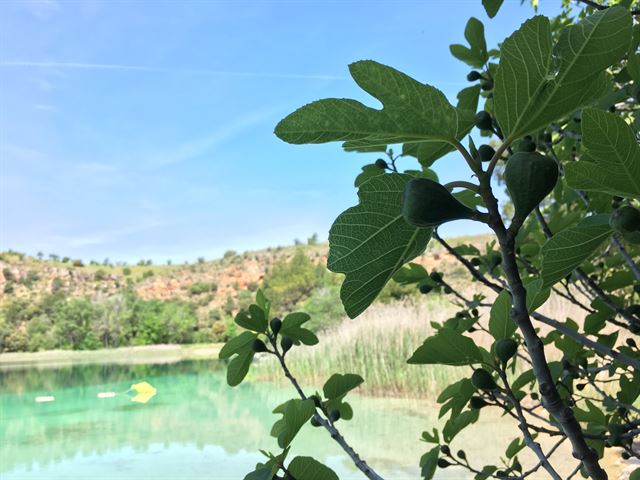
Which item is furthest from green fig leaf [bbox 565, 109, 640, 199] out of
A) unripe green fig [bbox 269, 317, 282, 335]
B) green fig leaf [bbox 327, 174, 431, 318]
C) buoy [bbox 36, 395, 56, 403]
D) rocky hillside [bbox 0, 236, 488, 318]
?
rocky hillside [bbox 0, 236, 488, 318]

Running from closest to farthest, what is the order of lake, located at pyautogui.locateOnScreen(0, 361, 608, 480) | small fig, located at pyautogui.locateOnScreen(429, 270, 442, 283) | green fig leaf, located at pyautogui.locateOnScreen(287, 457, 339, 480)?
green fig leaf, located at pyautogui.locateOnScreen(287, 457, 339, 480) < small fig, located at pyautogui.locateOnScreen(429, 270, 442, 283) < lake, located at pyautogui.locateOnScreen(0, 361, 608, 480)

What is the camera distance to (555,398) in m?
0.34

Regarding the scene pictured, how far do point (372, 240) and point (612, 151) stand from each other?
0.18 metres

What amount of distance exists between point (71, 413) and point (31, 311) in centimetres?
2070

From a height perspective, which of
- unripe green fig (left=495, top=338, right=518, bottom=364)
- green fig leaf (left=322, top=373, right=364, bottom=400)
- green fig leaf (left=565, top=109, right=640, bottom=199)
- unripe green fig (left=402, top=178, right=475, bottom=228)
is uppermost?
green fig leaf (left=565, top=109, right=640, bottom=199)

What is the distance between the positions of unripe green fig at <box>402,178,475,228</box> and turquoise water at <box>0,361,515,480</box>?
432 cm

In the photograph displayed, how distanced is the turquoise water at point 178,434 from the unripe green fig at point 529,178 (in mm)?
4318

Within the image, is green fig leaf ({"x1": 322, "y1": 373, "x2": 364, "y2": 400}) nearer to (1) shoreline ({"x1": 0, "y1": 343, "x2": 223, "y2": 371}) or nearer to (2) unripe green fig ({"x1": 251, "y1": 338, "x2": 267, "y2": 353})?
(2) unripe green fig ({"x1": 251, "y1": 338, "x2": 267, "y2": 353})

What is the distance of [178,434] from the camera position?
6.45m

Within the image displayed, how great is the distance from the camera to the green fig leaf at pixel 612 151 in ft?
1.20

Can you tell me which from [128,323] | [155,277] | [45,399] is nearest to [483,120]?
[45,399]

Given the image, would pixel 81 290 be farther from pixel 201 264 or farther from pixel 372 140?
pixel 372 140

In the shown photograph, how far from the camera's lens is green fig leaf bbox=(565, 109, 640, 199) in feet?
1.20

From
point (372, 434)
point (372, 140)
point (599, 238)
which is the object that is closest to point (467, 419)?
point (599, 238)
